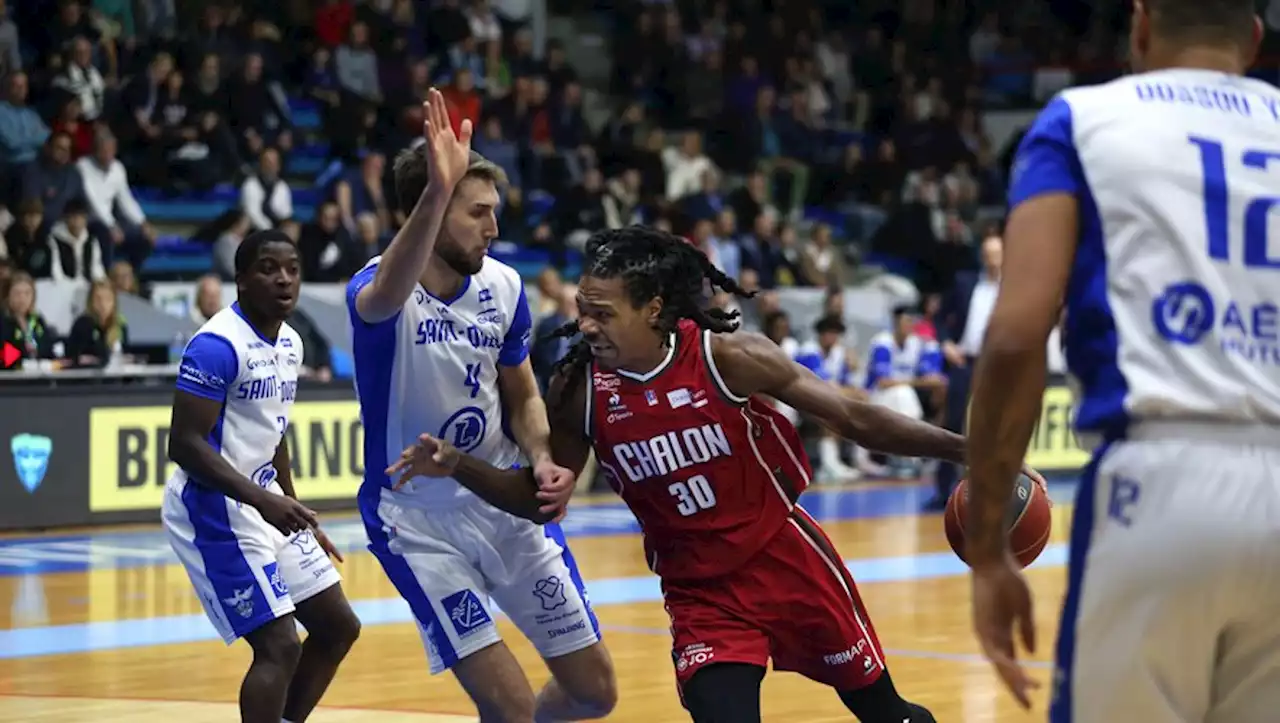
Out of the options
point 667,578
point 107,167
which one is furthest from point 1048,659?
point 107,167

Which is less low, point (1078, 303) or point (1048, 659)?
point (1078, 303)

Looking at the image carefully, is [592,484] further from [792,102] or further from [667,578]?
[667,578]

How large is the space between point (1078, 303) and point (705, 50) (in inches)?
843

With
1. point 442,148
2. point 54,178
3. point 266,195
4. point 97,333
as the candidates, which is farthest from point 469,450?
point 266,195

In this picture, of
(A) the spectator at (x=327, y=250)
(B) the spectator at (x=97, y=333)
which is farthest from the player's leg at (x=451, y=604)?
(A) the spectator at (x=327, y=250)

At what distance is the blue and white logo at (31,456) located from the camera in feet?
→ 44.0

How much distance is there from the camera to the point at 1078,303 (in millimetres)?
3115

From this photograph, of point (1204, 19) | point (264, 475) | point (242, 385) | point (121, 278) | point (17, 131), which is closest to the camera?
point (1204, 19)

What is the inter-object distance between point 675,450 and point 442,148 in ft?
3.27

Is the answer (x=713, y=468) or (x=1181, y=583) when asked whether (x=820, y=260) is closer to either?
(x=713, y=468)

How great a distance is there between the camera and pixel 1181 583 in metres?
2.93

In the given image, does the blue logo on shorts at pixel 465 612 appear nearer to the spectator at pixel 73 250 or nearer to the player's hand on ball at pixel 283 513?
the player's hand on ball at pixel 283 513

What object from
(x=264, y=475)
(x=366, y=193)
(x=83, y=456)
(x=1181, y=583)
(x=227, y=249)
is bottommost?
(x=83, y=456)

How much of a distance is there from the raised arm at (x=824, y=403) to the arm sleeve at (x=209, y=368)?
72.2 inches
